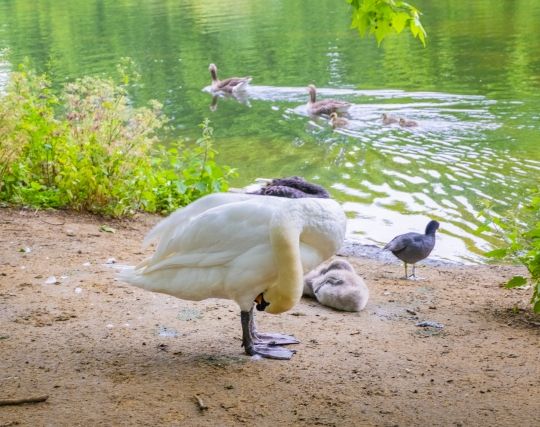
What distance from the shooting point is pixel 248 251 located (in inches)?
191

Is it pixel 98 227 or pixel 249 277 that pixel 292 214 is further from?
pixel 98 227

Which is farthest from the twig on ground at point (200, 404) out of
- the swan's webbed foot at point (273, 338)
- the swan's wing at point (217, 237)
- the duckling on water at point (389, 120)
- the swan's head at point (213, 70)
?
the swan's head at point (213, 70)

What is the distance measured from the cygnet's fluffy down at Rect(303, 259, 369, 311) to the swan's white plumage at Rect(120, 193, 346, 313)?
1569mm

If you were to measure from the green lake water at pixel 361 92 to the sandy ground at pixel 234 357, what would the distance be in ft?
11.2

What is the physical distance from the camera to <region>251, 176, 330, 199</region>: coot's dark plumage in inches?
320

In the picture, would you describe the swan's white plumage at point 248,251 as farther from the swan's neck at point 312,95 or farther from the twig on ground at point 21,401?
the swan's neck at point 312,95

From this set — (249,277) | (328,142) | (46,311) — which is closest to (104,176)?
(46,311)

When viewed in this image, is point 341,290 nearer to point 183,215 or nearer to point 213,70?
point 183,215

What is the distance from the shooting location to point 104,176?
28.1ft

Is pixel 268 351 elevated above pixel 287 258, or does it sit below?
below

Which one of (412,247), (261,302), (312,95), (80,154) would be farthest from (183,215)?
(312,95)

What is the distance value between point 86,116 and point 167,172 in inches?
47.5

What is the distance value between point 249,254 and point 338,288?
78.5 inches

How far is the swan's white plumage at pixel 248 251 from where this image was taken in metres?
4.71
